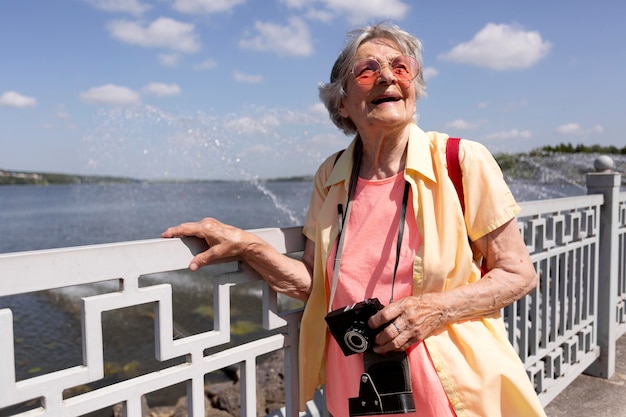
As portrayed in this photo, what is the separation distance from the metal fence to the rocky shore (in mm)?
3497

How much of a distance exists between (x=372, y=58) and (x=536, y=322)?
7.83ft

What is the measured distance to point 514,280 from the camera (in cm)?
197

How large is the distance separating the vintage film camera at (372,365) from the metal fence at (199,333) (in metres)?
0.40

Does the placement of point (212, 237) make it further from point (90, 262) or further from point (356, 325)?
point (356, 325)

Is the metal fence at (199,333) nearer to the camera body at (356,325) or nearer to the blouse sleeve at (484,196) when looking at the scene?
the camera body at (356,325)

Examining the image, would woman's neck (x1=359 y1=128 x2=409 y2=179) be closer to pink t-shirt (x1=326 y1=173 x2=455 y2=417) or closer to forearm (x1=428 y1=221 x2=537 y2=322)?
pink t-shirt (x1=326 y1=173 x2=455 y2=417)

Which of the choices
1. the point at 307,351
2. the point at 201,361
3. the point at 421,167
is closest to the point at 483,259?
the point at 421,167

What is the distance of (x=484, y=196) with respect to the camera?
1917mm

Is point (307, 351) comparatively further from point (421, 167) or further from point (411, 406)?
point (421, 167)

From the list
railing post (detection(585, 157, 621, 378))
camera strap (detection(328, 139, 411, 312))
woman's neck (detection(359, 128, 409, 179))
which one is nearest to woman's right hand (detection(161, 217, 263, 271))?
camera strap (detection(328, 139, 411, 312))

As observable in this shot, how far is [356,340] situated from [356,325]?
7cm

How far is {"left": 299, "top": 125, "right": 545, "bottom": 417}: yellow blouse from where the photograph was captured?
1.87 meters

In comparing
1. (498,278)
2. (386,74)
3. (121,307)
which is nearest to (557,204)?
(498,278)

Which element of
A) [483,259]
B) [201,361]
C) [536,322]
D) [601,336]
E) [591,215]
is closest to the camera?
[201,361]
